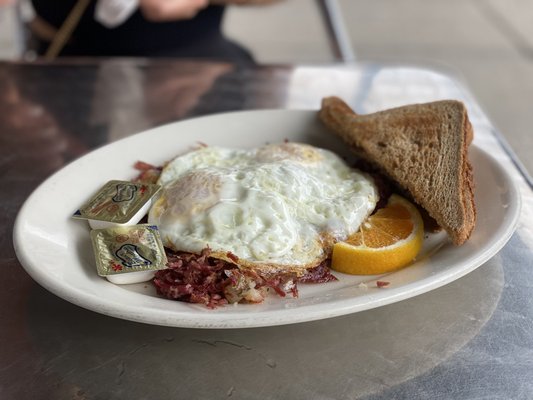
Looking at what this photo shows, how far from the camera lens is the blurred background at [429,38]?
15.2 ft

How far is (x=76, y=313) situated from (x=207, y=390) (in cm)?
35

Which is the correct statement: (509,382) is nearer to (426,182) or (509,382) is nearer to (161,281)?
(426,182)

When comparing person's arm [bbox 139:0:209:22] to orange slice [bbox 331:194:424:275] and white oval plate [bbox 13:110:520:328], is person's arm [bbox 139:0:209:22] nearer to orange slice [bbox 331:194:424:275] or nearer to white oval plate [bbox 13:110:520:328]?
white oval plate [bbox 13:110:520:328]

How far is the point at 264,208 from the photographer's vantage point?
1.38 metres

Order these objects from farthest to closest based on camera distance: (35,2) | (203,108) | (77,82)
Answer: (35,2) < (77,82) < (203,108)

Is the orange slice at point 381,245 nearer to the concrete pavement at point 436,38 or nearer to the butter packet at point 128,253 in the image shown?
the butter packet at point 128,253

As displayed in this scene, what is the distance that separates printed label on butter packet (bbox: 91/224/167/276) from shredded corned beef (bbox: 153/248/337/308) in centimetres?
3

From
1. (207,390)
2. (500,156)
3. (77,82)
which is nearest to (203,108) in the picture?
(77,82)

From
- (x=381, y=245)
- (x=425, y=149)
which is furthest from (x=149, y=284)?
(x=425, y=149)

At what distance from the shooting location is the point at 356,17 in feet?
19.5

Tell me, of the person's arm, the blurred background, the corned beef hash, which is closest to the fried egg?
the corned beef hash

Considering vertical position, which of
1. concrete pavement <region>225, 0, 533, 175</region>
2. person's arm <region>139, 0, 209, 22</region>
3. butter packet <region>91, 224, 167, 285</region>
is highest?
butter packet <region>91, 224, 167, 285</region>

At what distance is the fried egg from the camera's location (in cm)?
133

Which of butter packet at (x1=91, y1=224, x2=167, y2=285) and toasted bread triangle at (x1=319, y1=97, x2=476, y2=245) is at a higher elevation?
butter packet at (x1=91, y1=224, x2=167, y2=285)
